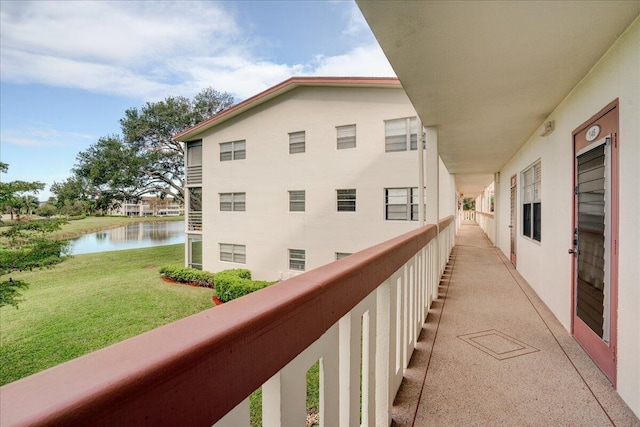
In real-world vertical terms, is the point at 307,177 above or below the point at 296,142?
below

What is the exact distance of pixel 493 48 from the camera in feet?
7.55

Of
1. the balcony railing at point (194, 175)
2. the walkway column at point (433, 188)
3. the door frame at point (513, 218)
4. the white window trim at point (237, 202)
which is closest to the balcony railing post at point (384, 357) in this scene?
the walkway column at point (433, 188)

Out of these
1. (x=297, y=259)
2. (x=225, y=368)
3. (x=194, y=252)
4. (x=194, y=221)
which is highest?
(x=225, y=368)

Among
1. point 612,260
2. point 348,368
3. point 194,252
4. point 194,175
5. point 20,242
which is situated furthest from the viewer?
point 194,252

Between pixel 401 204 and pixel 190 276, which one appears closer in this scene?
pixel 401 204

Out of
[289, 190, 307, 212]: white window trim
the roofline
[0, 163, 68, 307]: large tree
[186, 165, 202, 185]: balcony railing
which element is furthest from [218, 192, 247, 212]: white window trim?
[0, 163, 68, 307]: large tree

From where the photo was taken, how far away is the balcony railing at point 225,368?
350mm

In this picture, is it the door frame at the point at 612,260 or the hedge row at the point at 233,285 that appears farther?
the hedge row at the point at 233,285

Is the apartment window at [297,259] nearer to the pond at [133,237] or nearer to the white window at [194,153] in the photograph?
the white window at [194,153]

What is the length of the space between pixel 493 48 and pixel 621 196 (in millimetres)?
1332

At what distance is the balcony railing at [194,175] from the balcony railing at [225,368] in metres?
14.4

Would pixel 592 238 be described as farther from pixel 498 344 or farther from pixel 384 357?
pixel 384 357

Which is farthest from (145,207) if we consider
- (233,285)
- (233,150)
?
(233,285)

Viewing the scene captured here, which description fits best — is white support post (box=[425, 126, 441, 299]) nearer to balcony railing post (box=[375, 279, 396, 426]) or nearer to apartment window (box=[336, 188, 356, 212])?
balcony railing post (box=[375, 279, 396, 426])
